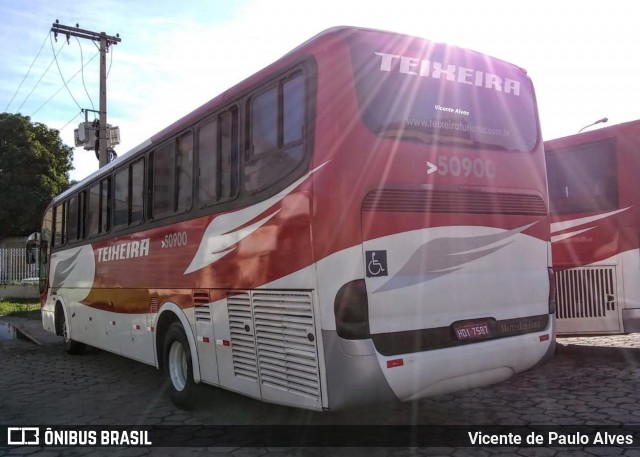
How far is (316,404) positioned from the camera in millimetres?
3785

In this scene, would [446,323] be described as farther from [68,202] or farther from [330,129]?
[68,202]

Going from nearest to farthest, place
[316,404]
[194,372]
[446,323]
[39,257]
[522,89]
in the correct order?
[316,404] < [446,323] < [522,89] < [194,372] < [39,257]

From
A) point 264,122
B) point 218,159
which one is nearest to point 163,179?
point 218,159

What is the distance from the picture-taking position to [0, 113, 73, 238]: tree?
28875mm

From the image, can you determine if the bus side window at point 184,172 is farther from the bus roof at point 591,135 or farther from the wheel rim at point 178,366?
the bus roof at point 591,135

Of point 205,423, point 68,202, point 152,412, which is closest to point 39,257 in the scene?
point 68,202

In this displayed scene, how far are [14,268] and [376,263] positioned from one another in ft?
76.6

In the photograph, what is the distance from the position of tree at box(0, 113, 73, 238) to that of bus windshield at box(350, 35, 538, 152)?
2977 cm

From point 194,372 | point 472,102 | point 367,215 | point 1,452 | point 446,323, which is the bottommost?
point 1,452

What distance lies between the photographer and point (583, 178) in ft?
24.2

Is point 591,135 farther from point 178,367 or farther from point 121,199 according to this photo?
point 121,199

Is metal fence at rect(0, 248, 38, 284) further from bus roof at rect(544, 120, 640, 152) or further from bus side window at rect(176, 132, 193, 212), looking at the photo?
bus roof at rect(544, 120, 640, 152)

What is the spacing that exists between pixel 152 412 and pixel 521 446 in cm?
378

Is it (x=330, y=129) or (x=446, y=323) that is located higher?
(x=330, y=129)
